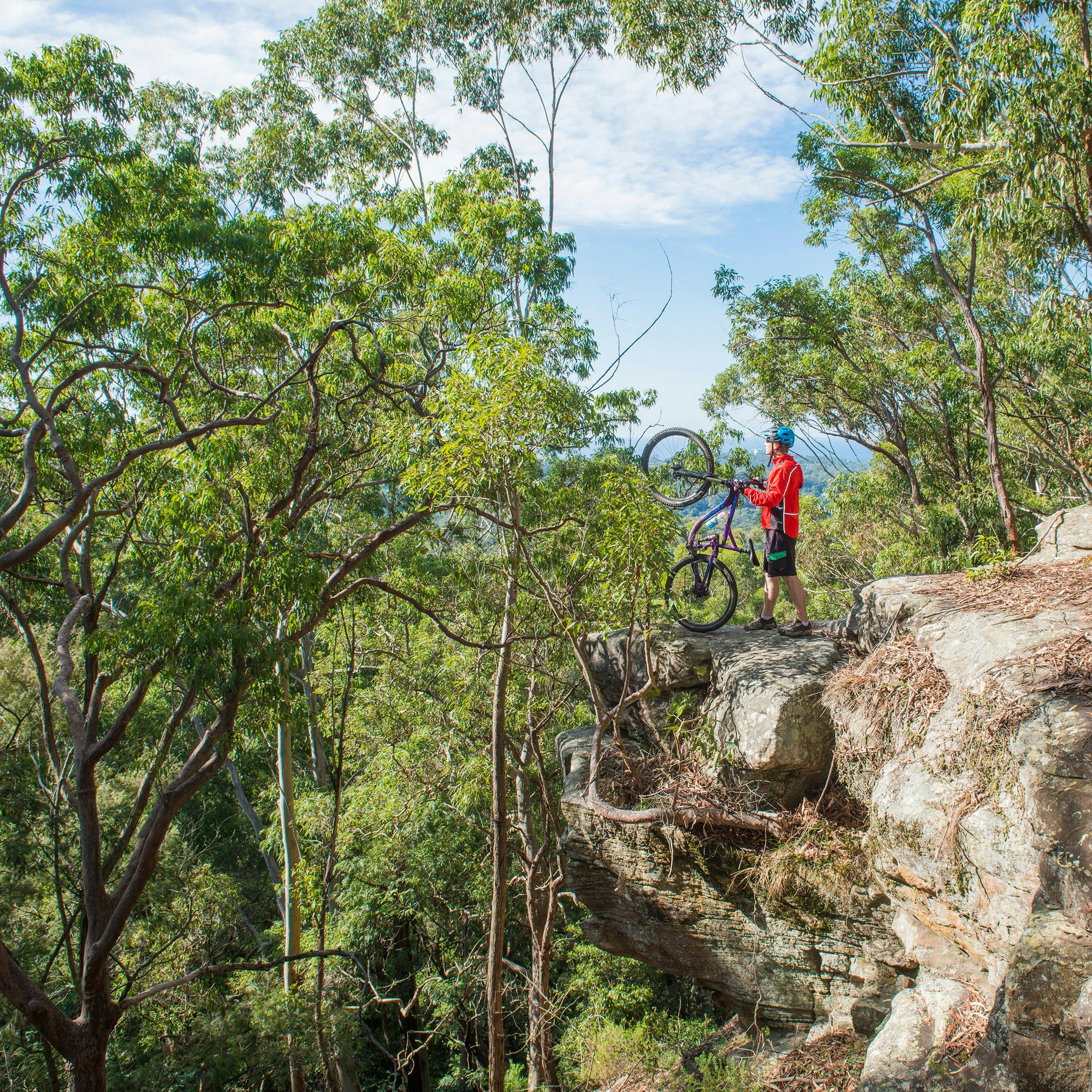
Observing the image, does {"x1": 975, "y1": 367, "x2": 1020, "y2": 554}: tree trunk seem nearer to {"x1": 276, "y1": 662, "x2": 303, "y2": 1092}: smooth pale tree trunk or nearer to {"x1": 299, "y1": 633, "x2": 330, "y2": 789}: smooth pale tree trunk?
{"x1": 276, "y1": 662, "x2": 303, "y2": 1092}: smooth pale tree trunk

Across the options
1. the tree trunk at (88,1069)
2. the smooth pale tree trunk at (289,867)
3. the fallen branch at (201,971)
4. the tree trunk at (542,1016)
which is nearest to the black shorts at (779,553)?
the fallen branch at (201,971)

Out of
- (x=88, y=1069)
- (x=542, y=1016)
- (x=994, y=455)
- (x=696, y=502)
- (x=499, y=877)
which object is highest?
(x=994, y=455)

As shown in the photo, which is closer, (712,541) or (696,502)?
(696,502)

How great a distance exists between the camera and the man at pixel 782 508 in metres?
6.63

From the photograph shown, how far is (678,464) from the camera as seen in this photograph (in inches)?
303

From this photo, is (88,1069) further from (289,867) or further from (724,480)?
(724,480)

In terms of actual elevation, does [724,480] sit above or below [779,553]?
above

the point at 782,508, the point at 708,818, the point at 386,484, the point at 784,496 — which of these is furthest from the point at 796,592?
the point at 386,484

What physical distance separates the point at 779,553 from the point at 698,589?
108 centimetres

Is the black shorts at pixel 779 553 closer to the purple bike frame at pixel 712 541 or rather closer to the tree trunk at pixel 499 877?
the purple bike frame at pixel 712 541

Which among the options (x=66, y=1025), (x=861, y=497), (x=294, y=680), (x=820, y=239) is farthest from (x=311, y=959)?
(x=820, y=239)

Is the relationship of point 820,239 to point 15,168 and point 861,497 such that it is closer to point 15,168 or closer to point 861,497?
point 861,497

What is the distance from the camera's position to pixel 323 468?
8555 millimetres

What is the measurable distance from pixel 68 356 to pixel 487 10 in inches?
471
